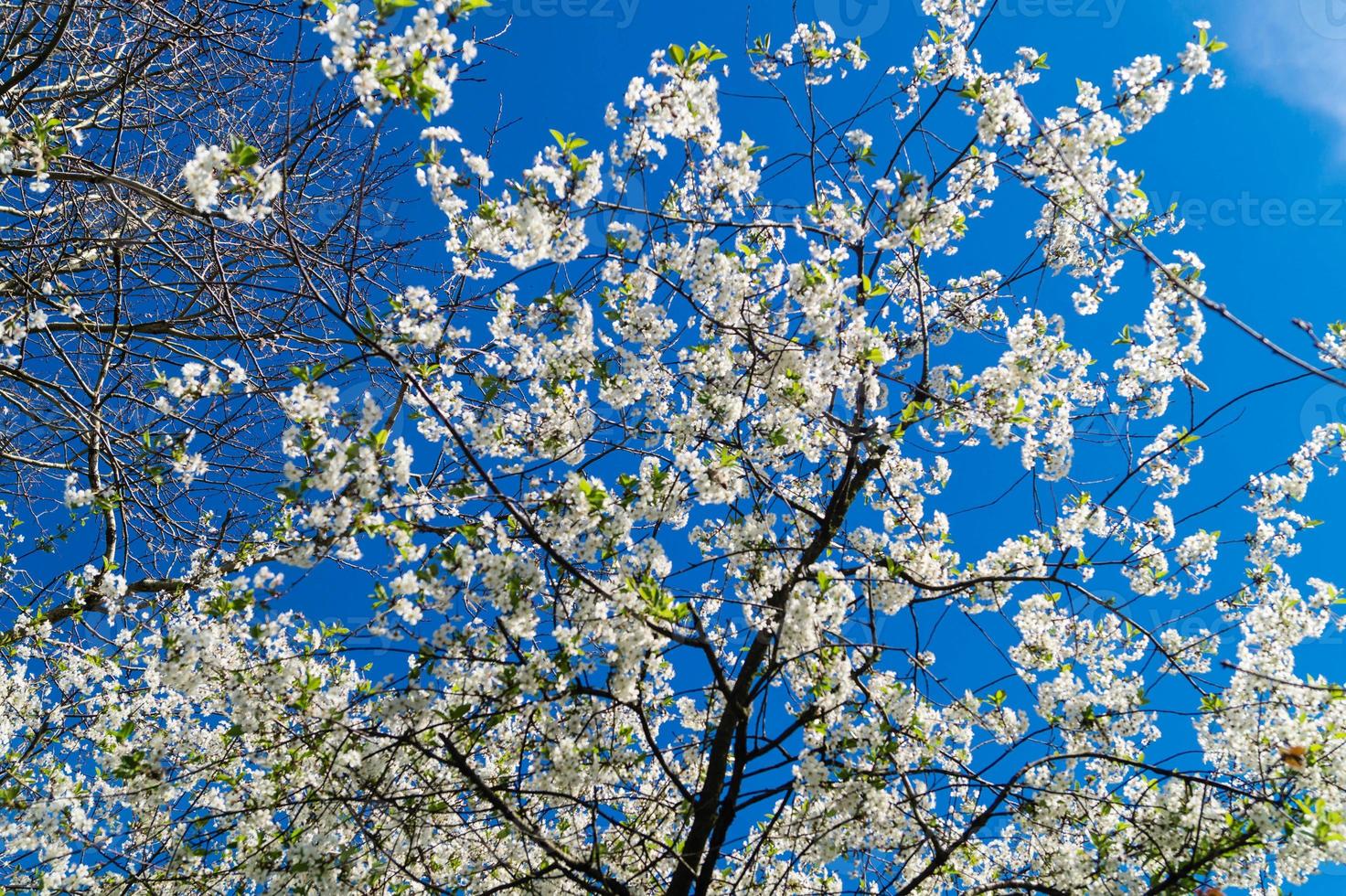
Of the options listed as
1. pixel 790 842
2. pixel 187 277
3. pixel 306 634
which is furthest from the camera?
pixel 187 277

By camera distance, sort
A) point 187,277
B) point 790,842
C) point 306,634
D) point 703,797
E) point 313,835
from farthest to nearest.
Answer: point 187,277 < point 790,842 < point 306,634 < point 703,797 < point 313,835

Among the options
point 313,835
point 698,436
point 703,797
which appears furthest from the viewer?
point 703,797

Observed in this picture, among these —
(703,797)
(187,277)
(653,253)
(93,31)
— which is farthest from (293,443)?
(93,31)

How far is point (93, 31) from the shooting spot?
5.45 metres

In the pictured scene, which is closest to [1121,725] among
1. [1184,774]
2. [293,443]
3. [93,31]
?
[1184,774]

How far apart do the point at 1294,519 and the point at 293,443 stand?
20.0ft

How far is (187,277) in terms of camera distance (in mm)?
6070

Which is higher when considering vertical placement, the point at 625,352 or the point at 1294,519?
the point at 1294,519

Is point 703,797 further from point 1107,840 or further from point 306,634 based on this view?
point 306,634

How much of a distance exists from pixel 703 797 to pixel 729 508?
165cm

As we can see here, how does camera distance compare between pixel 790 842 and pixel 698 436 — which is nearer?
pixel 698 436

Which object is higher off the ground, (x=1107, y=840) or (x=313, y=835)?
(x=1107, y=840)

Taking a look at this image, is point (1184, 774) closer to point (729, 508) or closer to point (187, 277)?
point (729, 508)

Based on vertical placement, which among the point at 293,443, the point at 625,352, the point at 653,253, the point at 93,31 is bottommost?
the point at 293,443
